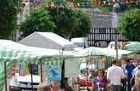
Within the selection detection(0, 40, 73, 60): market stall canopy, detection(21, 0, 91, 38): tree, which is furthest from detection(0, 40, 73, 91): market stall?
detection(21, 0, 91, 38): tree

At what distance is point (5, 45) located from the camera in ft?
39.6

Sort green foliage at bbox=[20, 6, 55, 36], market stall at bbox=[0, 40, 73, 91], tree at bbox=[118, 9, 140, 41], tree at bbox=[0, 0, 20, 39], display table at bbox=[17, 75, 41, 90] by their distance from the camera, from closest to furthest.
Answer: market stall at bbox=[0, 40, 73, 91] → display table at bbox=[17, 75, 41, 90] → tree at bbox=[0, 0, 20, 39] → green foliage at bbox=[20, 6, 55, 36] → tree at bbox=[118, 9, 140, 41]

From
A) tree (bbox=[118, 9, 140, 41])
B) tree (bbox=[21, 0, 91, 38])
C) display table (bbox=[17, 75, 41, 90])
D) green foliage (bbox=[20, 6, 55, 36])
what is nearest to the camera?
display table (bbox=[17, 75, 41, 90])

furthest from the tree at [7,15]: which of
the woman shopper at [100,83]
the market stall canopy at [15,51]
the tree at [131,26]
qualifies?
the market stall canopy at [15,51]

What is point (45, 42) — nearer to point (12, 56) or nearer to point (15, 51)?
point (15, 51)

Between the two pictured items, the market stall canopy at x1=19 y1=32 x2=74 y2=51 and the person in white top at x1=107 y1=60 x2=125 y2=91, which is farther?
the market stall canopy at x1=19 y1=32 x2=74 y2=51

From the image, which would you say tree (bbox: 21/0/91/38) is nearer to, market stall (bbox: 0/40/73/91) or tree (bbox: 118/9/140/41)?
tree (bbox: 118/9/140/41)

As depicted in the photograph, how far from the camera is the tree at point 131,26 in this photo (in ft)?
145

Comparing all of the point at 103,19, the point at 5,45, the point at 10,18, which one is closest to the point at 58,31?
the point at 10,18

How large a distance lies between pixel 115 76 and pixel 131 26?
2541 centimetres

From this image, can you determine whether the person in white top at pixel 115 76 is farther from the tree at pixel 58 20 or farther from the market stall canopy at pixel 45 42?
the tree at pixel 58 20

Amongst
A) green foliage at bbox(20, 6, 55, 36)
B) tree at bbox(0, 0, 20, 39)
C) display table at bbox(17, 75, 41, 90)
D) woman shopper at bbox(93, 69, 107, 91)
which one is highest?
tree at bbox(0, 0, 20, 39)

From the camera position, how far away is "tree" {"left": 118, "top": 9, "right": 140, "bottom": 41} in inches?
1741

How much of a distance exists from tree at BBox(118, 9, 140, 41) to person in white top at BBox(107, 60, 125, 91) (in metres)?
25.2
